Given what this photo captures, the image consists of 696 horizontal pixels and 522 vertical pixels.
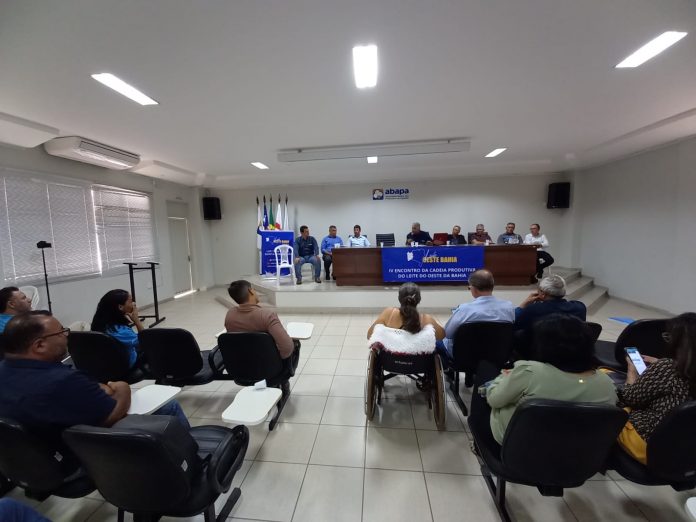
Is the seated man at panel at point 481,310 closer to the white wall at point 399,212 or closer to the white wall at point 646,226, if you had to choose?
the white wall at point 646,226

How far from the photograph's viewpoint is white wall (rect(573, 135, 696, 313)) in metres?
4.31

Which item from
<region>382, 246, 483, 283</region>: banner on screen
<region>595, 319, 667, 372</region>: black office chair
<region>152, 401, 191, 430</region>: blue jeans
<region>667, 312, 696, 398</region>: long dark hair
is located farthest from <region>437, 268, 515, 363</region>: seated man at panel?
<region>382, 246, 483, 283</region>: banner on screen

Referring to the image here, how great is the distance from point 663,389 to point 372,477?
5.00 feet

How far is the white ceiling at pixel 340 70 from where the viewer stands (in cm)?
175

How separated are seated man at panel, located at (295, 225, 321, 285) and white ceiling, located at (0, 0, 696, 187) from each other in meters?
2.23

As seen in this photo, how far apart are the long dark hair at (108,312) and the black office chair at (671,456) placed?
3.27 m

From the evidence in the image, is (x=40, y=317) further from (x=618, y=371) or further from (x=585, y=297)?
(x=585, y=297)

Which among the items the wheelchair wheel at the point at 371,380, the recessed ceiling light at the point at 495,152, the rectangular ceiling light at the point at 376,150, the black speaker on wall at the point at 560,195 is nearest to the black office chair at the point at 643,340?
the wheelchair wheel at the point at 371,380

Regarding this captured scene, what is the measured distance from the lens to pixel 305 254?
6.19m

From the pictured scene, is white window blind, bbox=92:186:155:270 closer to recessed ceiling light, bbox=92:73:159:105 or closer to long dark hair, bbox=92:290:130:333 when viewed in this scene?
recessed ceiling light, bbox=92:73:159:105

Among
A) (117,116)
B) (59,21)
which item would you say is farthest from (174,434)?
(117,116)

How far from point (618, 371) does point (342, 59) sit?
311 centimetres

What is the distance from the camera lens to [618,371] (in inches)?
76.5

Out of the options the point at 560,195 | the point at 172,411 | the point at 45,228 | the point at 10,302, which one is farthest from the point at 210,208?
the point at 560,195
